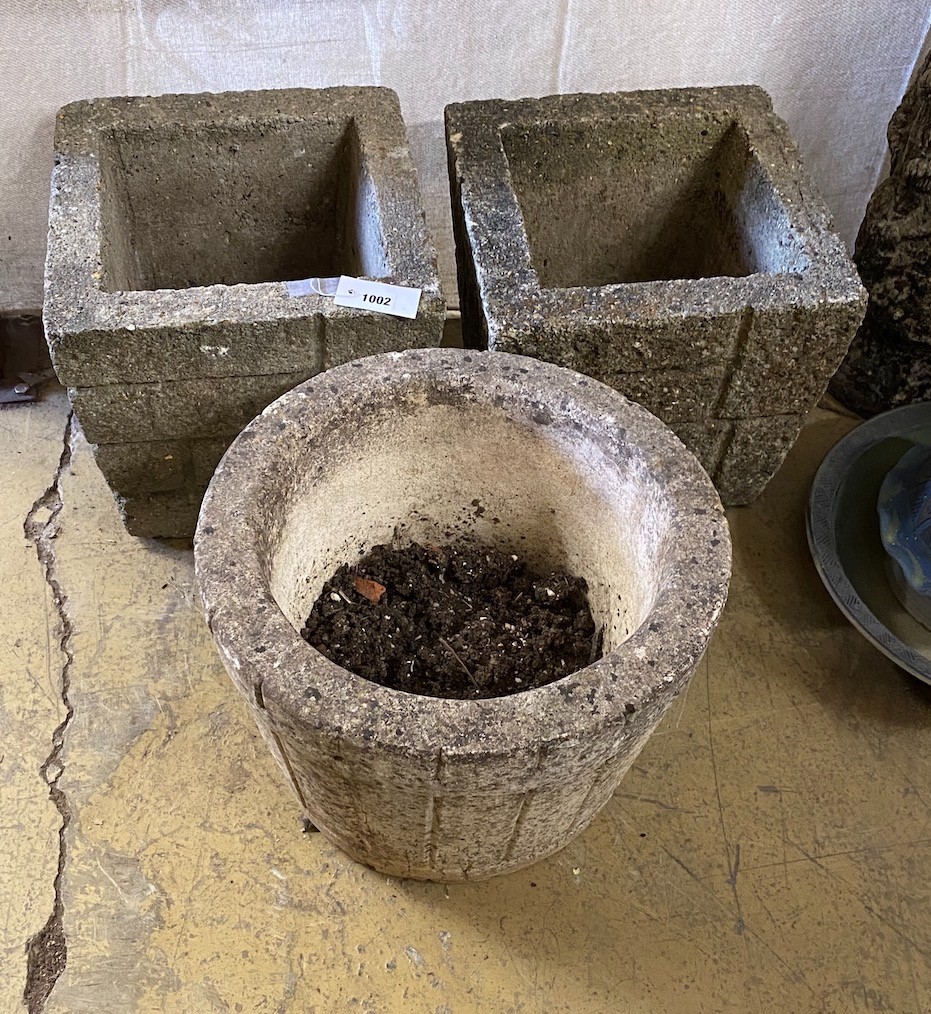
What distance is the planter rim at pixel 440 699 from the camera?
1.26 metres

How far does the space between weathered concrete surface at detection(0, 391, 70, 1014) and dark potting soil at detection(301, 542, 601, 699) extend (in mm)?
652

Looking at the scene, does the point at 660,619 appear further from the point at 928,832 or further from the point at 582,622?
the point at 928,832

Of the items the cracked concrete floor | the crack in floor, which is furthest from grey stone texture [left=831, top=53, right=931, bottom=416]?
the crack in floor

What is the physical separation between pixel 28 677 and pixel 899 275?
2183mm

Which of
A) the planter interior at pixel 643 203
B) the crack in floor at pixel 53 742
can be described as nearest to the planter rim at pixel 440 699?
the planter interior at pixel 643 203

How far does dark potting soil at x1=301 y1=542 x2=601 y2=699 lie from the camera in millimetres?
1720

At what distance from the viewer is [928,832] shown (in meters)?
1.93

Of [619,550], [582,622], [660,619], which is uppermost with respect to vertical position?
[660,619]

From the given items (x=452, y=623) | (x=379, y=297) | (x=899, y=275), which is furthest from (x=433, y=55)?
(x=452, y=623)

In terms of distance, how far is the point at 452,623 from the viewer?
1.82 meters

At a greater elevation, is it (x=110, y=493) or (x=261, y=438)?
(x=261, y=438)

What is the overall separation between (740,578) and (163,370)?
136 centimetres

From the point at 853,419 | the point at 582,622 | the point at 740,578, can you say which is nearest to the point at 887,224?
the point at 853,419

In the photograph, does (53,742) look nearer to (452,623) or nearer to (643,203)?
(452,623)
